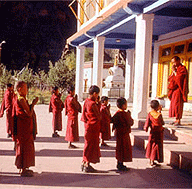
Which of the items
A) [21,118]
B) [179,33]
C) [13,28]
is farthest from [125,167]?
[13,28]

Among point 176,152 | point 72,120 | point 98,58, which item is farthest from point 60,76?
point 176,152

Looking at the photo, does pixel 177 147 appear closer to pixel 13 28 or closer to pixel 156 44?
pixel 156 44

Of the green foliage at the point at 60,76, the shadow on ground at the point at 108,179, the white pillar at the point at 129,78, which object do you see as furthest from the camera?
the green foliage at the point at 60,76

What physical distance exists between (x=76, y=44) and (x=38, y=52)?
126 feet

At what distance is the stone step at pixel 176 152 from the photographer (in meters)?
5.07

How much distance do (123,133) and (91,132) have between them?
55 cm

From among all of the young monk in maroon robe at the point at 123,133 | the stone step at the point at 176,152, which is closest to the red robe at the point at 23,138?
the young monk in maroon robe at the point at 123,133

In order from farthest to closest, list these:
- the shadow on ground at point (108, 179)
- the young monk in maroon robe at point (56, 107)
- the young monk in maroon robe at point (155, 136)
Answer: the young monk in maroon robe at point (56, 107)
the young monk in maroon robe at point (155, 136)
the shadow on ground at point (108, 179)

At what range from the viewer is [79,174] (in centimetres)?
491

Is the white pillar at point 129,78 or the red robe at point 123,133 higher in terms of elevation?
the white pillar at point 129,78

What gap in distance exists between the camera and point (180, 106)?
7191mm

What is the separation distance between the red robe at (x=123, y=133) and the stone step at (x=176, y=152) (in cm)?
90

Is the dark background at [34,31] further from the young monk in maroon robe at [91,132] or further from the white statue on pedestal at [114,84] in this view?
the young monk in maroon robe at [91,132]

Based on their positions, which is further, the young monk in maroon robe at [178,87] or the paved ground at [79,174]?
the young monk in maroon robe at [178,87]
